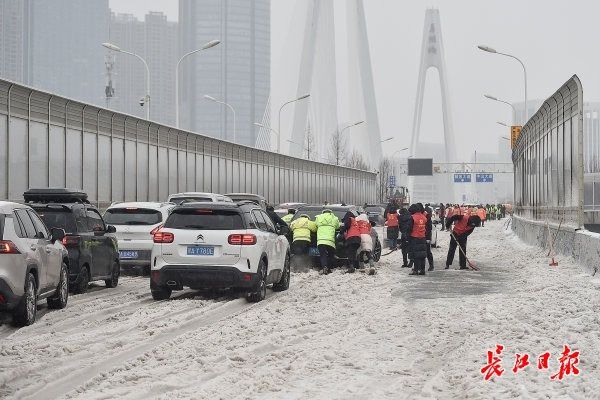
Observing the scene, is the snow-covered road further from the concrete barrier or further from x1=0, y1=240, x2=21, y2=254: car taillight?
the concrete barrier

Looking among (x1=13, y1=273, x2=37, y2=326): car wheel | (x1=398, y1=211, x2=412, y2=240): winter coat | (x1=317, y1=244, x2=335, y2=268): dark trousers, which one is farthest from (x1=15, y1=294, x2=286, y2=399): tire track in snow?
(x1=398, y1=211, x2=412, y2=240): winter coat

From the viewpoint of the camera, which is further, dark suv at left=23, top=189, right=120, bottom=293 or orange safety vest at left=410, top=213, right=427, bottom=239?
orange safety vest at left=410, top=213, right=427, bottom=239

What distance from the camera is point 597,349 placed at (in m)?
9.60

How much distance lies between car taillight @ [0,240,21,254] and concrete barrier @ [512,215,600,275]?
11.6m

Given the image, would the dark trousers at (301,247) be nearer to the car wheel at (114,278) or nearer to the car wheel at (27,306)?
the car wheel at (114,278)

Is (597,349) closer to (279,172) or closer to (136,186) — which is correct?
(136,186)

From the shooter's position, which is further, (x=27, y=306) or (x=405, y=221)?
(x=405, y=221)

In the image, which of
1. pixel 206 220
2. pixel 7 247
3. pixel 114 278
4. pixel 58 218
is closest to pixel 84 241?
pixel 58 218

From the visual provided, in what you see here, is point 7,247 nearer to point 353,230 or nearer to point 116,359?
point 116,359

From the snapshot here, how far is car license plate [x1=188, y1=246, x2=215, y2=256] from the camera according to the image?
15.5 m

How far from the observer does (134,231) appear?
21.8m

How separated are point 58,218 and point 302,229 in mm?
7659

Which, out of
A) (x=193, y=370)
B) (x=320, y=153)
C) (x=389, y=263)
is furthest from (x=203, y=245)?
(x=320, y=153)

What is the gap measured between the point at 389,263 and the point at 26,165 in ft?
35.8
